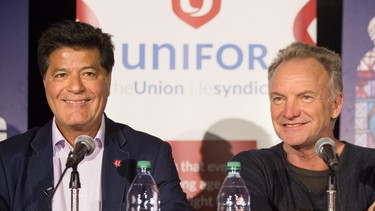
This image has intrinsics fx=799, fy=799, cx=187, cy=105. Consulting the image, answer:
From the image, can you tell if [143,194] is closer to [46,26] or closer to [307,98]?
[307,98]

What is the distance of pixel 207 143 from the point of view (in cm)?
481

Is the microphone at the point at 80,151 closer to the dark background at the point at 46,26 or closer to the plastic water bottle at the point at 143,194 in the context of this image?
the plastic water bottle at the point at 143,194

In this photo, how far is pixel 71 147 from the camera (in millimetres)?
3977

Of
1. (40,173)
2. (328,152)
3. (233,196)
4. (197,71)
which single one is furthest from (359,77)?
(40,173)

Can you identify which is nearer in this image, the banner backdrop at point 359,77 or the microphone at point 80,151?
the microphone at point 80,151

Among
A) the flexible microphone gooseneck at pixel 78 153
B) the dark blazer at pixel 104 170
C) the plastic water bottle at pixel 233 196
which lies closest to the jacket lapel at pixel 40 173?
the dark blazer at pixel 104 170

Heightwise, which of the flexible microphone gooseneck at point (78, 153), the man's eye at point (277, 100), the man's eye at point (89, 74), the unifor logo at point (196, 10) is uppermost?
the unifor logo at point (196, 10)

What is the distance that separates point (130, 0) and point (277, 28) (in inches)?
35.5

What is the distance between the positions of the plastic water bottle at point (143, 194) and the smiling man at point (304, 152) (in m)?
0.49

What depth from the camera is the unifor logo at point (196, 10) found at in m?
4.82

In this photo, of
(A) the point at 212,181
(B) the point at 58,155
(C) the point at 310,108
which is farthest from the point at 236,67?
(B) the point at 58,155

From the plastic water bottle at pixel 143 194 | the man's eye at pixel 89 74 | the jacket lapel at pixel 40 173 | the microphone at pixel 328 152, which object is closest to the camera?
the microphone at pixel 328 152

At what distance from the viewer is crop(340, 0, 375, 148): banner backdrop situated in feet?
15.7

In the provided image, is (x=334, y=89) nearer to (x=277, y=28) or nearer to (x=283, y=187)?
(x=283, y=187)
